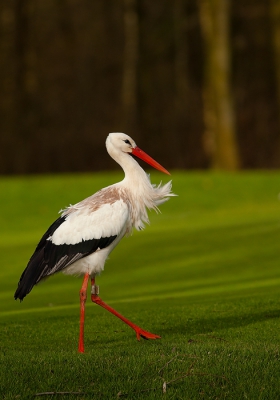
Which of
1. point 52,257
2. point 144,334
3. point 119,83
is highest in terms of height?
point 119,83

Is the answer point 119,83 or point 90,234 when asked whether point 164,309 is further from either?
point 119,83

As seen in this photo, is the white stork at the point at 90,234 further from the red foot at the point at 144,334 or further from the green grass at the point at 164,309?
the green grass at the point at 164,309

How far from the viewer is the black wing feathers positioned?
6449 mm

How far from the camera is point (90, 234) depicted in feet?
21.5

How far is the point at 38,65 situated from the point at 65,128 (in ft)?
10.1

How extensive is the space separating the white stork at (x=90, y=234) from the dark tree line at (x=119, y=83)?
20791 mm

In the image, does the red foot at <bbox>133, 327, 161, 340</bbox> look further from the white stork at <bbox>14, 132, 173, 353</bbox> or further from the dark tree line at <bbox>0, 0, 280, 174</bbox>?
the dark tree line at <bbox>0, 0, 280, 174</bbox>

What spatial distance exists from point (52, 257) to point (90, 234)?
346 millimetres

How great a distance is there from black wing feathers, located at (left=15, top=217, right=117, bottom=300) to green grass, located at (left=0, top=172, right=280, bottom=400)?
1.67ft

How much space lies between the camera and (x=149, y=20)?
31.1 metres

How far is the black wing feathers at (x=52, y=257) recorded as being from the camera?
21.2 feet

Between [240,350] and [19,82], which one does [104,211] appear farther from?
[19,82]

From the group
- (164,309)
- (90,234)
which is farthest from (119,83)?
(90,234)

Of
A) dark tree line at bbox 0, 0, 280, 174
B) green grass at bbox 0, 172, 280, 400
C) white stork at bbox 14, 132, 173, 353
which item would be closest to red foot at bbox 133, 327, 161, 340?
white stork at bbox 14, 132, 173, 353
